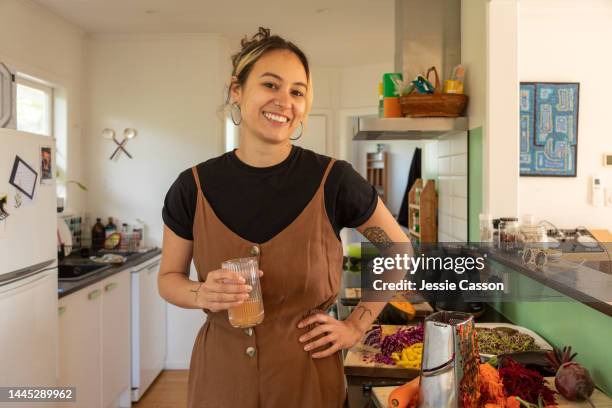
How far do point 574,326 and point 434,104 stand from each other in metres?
1.38

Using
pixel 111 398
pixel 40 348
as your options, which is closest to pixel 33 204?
pixel 40 348

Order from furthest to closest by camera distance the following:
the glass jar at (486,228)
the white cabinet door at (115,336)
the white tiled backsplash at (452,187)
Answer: the white cabinet door at (115,336)
the white tiled backsplash at (452,187)
the glass jar at (486,228)

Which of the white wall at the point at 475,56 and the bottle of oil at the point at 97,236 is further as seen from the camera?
the bottle of oil at the point at 97,236

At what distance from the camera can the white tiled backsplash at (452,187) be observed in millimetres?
2814

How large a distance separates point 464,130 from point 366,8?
143cm

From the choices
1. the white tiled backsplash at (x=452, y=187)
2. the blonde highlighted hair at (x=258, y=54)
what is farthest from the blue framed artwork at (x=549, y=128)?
the blonde highlighted hair at (x=258, y=54)

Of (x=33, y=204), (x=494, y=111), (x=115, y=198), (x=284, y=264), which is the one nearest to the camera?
(x=284, y=264)

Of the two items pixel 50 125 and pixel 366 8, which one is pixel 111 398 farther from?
pixel 366 8

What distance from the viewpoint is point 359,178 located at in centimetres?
123

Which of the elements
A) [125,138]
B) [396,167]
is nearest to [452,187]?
[125,138]

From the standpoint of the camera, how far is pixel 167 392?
381 centimetres

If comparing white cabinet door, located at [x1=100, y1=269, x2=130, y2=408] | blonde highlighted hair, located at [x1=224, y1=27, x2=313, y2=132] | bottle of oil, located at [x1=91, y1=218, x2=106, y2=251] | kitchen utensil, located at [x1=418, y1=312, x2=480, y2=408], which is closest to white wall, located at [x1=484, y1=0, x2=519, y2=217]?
blonde highlighted hair, located at [x1=224, y1=27, x2=313, y2=132]

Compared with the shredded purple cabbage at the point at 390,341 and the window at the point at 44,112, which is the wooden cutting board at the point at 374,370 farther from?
the window at the point at 44,112

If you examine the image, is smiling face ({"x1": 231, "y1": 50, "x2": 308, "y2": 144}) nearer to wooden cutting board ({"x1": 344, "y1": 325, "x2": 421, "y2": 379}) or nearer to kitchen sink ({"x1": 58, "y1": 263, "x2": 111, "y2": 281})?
wooden cutting board ({"x1": 344, "y1": 325, "x2": 421, "y2": 379})
